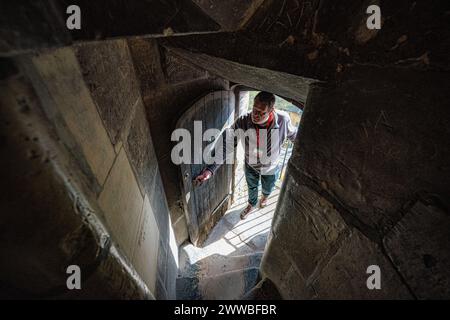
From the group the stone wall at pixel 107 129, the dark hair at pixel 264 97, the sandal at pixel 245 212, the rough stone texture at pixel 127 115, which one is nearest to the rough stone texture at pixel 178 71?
the rough stone texture at pixel 127 115

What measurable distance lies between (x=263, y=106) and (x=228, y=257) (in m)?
2.19

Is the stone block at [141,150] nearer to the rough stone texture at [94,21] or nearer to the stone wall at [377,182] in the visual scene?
the rough stone texture at [94,21]

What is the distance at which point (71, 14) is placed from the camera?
550 mm

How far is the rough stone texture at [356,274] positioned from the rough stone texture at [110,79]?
119 centimetres

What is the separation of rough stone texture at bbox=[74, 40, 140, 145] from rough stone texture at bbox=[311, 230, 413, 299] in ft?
3.91

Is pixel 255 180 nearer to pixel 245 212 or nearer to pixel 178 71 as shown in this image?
pixel 245 212

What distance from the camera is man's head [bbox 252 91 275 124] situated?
1955mm

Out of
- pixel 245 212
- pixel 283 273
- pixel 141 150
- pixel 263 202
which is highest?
pixel 141 150

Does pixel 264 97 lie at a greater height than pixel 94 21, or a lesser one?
lesser

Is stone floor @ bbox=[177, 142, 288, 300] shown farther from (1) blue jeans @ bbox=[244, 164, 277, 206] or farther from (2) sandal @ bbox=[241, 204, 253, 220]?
(1) blue jeans @ bbox=[244, 164, 277, 206]

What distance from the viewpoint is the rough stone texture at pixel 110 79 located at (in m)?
Result: 0.74

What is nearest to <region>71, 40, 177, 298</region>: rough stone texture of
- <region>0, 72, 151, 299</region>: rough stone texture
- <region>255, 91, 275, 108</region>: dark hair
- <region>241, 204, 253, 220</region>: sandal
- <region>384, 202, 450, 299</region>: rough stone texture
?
<region>0, 72, 151, 299</region>: rough stone texture

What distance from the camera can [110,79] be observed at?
3.08 ft

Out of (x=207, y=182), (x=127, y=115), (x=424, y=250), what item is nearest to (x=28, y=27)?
(x=127, y=115)
